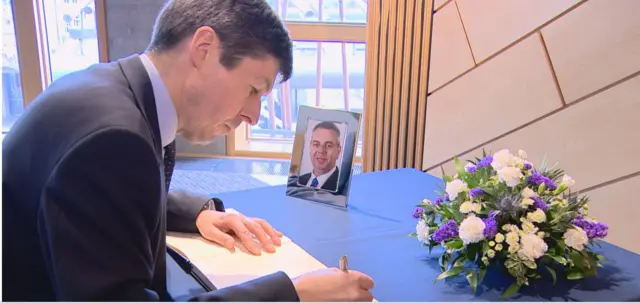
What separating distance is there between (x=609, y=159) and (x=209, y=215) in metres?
2.35

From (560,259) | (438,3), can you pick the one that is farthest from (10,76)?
(560,259)

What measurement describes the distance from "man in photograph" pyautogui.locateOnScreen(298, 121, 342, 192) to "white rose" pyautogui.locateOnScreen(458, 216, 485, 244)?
0.55 meters

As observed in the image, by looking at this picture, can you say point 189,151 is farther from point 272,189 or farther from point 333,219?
point 333,219

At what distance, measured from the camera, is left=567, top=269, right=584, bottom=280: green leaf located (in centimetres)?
117

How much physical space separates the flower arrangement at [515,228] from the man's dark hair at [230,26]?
1.82 feet

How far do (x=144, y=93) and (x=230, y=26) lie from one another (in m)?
0.20

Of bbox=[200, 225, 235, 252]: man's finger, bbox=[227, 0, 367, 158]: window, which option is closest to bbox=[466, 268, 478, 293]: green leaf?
bbox=[200, 225, 235, 252]: man's finger

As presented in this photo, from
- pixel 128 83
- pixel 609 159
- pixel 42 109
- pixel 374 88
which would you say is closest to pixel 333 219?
pixel 128 83

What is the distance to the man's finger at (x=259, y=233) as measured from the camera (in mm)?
1267

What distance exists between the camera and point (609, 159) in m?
2.85

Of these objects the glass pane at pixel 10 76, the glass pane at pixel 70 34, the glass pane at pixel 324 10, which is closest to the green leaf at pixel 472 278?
the glass pane at pixel 324 10

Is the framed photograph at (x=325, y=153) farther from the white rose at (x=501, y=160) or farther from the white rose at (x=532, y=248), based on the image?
the white rose at (x=532, y=248)

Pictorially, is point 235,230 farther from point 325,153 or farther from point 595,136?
point 595,136

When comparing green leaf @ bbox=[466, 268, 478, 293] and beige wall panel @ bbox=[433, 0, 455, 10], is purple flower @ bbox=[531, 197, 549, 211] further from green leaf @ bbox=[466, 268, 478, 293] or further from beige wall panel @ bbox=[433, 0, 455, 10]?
beige wall panel @ bbox=[433, 0, 455, 10]
